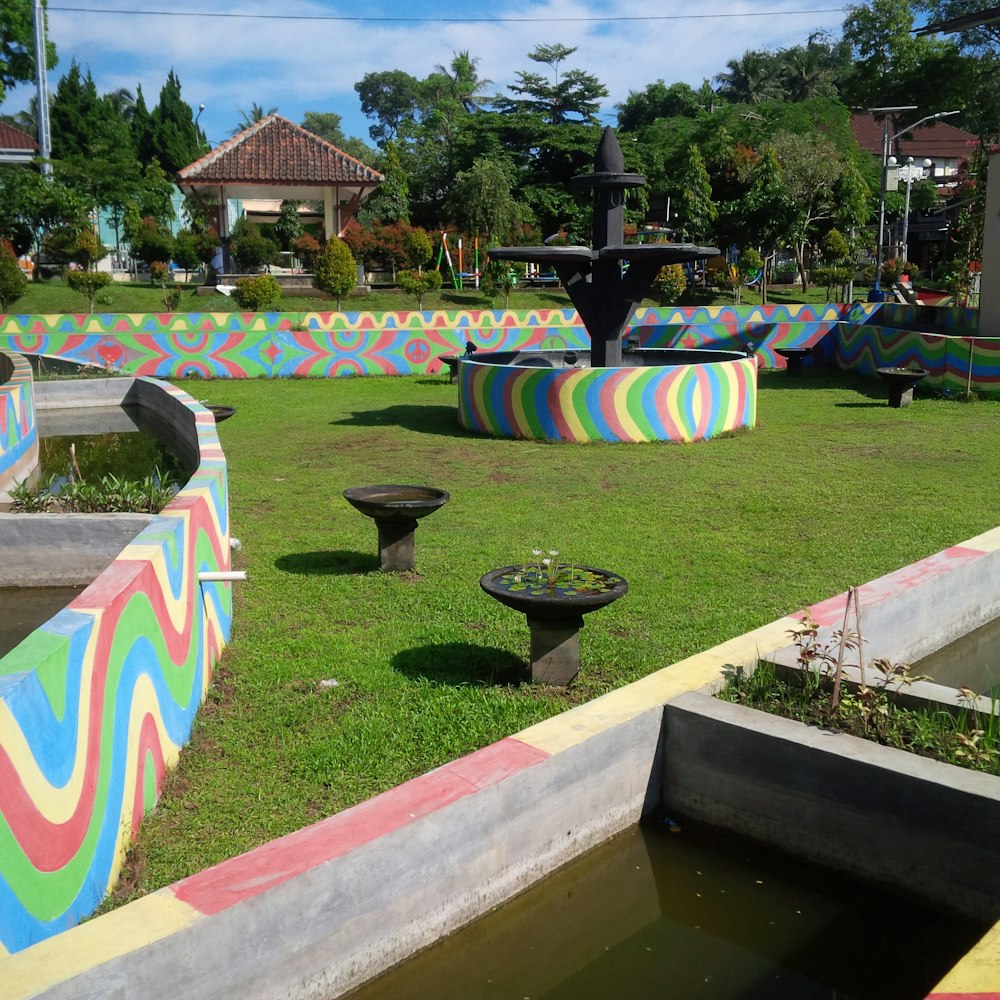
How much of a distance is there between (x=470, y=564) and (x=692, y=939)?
14.9 ft

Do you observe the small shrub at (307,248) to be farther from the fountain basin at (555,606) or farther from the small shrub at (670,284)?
the fountain basin at (555,606)

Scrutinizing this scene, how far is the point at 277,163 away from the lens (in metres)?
38.5

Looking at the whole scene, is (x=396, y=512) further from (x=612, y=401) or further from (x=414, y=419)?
(x=414, y=419)

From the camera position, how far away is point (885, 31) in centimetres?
5425

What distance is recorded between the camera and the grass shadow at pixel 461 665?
608 centimetres

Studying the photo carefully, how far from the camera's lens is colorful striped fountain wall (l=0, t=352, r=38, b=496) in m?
12.2

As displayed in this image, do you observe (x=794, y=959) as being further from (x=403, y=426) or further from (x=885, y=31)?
(x=885, y=31)

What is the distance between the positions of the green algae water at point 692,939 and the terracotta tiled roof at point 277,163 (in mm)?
35986

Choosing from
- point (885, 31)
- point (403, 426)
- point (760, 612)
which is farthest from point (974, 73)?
point (760, 612)

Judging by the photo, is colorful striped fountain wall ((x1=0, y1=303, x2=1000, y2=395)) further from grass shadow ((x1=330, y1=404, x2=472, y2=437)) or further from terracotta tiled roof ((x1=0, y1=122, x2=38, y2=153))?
terracotta tiled roof ((x1=0, y1=122, x2=38, y2=153))

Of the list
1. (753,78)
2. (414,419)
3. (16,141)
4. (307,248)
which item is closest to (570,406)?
(414,419)

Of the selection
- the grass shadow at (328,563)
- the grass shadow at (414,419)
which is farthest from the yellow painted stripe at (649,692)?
the grass shadow at (414,419)

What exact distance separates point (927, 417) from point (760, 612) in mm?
11063

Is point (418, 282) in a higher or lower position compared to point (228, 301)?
higher
